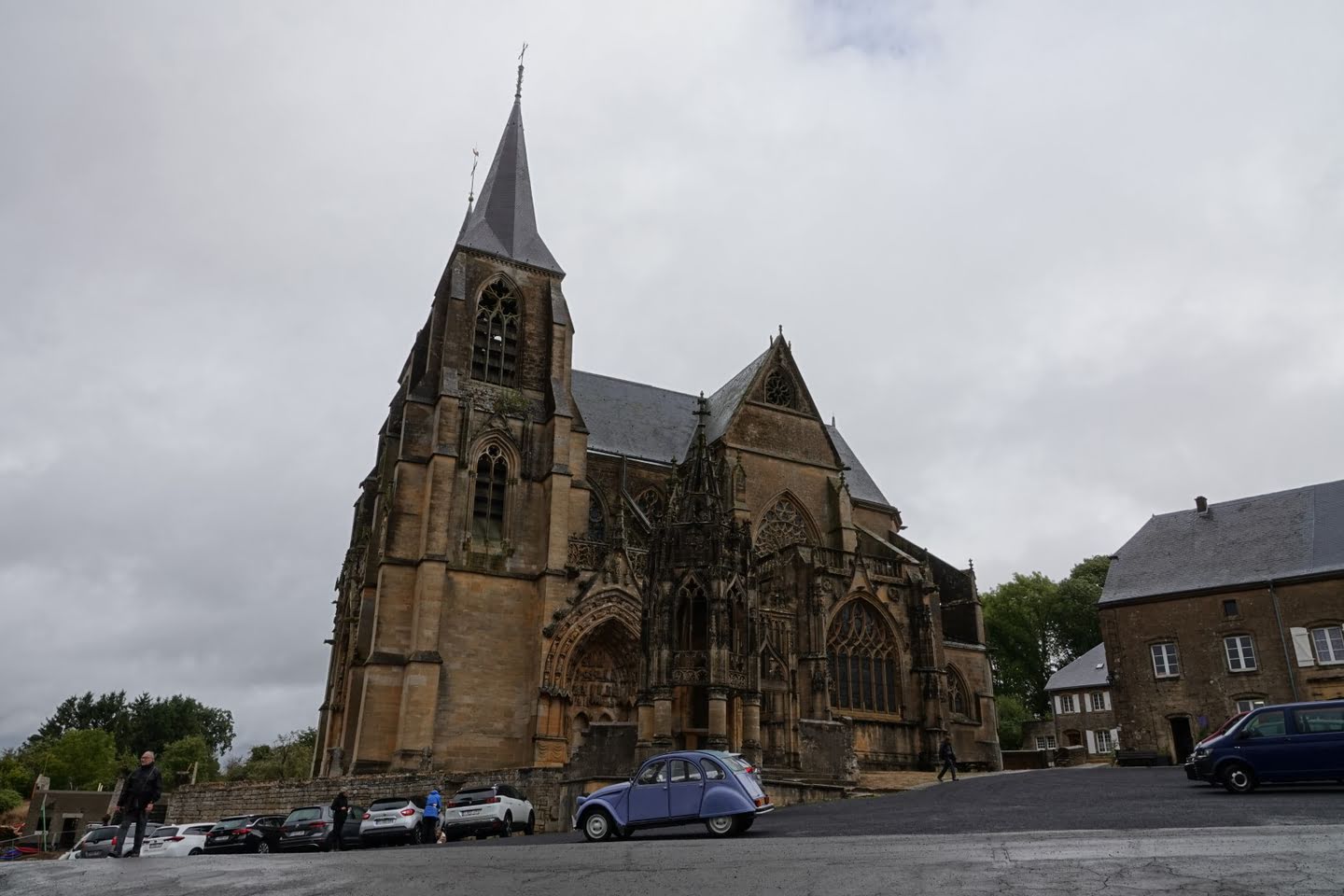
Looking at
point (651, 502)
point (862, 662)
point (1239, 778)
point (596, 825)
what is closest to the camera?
point (596, 825)

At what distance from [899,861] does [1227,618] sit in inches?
1076

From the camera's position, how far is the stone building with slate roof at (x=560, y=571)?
27469 mm

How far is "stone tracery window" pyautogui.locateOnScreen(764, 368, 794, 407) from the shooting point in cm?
3650

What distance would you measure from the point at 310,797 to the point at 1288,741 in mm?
20854

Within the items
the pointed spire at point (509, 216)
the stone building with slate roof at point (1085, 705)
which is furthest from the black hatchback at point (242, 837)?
the stone building with slate roof at point (1085, 705)

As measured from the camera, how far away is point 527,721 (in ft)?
94.2

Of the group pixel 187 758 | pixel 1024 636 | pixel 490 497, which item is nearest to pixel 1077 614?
pixel 1024 636

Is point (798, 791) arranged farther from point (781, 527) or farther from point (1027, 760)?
point (1027, 760)

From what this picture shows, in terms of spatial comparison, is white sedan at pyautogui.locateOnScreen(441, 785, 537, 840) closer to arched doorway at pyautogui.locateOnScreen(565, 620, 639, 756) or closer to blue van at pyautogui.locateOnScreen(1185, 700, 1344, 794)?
arched doorway at pyautogui.locateOnScreen(565, 620, 639, 756)

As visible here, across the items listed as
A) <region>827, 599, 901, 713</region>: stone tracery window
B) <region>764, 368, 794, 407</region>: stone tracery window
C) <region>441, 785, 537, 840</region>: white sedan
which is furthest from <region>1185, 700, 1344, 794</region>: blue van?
<region>764, 368, 794, 407</region>: stone tracery window

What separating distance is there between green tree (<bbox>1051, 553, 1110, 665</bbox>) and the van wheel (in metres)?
48.4

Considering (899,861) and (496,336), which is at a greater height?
(496,336)

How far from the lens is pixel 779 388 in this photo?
36.8 m

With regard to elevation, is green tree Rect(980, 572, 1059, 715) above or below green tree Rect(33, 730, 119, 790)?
above
